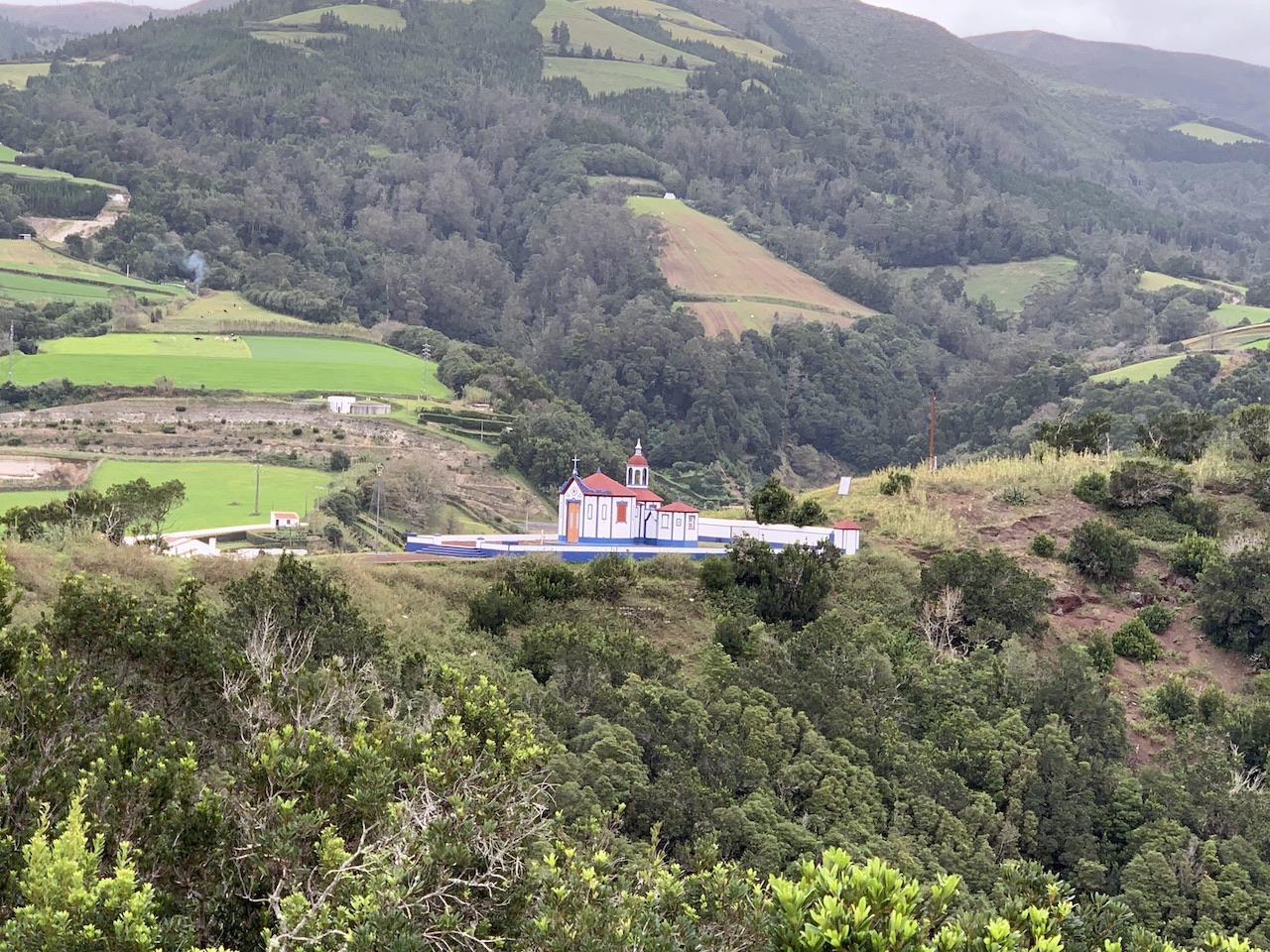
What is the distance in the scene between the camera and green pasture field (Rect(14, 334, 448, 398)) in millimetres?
66438

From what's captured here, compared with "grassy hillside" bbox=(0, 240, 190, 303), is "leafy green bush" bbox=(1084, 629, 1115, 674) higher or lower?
higher

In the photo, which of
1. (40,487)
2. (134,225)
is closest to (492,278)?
(134,225)

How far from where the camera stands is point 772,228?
131 metres

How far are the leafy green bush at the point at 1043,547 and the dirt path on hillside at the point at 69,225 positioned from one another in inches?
2933

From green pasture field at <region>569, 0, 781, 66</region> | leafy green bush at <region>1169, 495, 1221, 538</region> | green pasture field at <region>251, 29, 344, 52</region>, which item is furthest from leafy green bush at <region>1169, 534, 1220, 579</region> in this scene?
green pasture field at <region>569, 0, 781, 66</region>

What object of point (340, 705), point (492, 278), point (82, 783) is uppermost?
point (82, 783)

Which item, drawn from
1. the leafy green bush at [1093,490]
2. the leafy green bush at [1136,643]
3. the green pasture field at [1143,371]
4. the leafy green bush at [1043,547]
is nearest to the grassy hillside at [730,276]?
the green pasture field at [1143,371]

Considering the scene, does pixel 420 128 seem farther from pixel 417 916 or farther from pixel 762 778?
pixel 417 916

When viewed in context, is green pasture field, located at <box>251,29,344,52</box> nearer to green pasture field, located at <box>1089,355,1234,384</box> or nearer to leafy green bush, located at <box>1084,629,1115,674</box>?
green pasture field, located at <box>1089,355,1234,384</box>

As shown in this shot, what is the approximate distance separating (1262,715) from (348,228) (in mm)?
106870

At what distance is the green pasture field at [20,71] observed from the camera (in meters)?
136

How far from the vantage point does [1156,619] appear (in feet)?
103

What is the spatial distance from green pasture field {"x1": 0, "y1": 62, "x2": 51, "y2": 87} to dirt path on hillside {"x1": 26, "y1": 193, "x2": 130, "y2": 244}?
137ft

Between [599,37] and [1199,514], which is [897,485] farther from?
[599,37]
